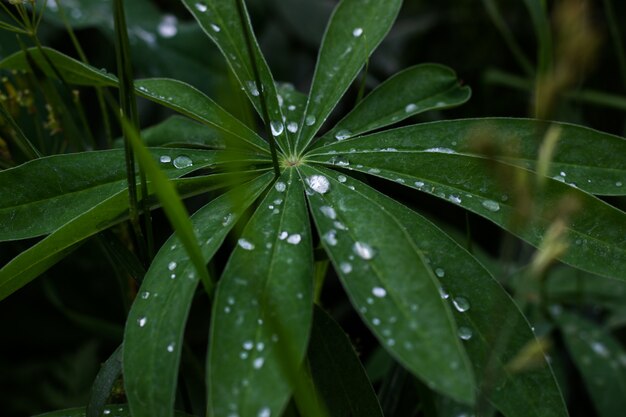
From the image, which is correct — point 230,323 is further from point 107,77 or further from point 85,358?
point 85,358

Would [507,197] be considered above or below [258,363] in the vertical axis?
above

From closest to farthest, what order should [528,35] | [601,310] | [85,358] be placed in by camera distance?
[85,358] → [601,310] → [528,35]

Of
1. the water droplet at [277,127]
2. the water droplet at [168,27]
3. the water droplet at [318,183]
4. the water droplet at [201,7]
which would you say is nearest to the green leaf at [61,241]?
the water droplet at [318,183]

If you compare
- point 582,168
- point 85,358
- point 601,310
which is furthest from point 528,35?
point 85,358

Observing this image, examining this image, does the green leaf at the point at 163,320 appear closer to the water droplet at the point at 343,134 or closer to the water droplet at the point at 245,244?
the water droplet at the point at 245,244

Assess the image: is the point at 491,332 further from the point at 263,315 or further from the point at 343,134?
the point at 343,134

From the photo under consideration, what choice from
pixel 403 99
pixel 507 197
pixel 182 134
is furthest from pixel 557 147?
pixel 182 134
